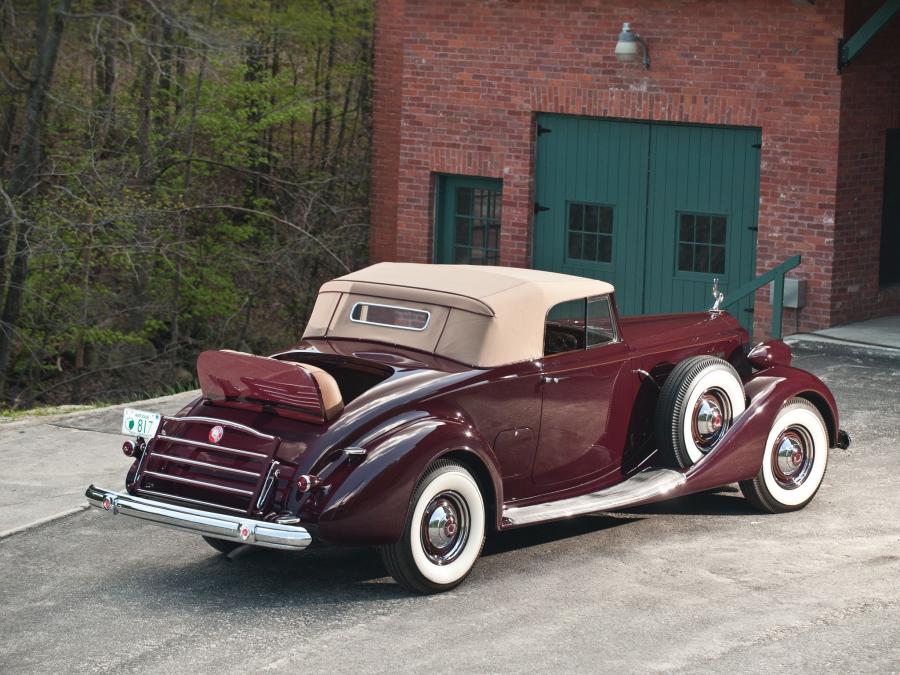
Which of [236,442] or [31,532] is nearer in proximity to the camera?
[236,442]

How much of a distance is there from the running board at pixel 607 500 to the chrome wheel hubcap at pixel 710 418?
0.33m

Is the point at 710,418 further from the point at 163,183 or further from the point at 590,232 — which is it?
the point at 163,183

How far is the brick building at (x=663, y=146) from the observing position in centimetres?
1491

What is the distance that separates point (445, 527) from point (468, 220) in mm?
Answer: 10657

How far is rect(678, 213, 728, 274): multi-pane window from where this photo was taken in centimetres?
1575

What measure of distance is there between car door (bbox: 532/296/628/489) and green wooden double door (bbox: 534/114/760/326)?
24.0ft

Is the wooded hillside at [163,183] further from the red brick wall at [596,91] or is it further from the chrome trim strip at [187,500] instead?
the chrome trim strip at [187,500]

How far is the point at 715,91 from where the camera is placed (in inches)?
605

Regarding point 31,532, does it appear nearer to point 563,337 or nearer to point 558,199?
point 563,337

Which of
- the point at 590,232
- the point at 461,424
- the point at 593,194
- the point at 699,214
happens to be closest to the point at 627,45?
the point at 593,194

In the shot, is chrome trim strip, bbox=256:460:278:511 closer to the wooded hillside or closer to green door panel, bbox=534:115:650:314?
green door panel, bbox=534:115:650:314

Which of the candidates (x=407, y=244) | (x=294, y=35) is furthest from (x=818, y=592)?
(x=294, y=35)

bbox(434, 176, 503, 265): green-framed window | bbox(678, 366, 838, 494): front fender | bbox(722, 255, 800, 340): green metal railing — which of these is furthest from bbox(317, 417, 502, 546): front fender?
bbox(434, 176, 503, 265): green-framed window

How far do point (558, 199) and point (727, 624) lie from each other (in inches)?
413
